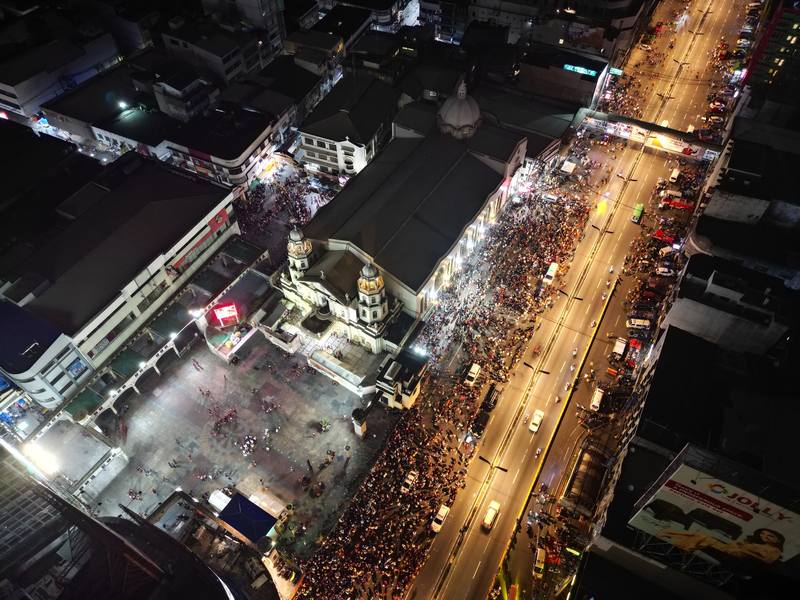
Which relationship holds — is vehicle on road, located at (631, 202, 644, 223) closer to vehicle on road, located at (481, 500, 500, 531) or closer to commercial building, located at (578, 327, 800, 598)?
commercial building, located at (578, 327, 800, 598)

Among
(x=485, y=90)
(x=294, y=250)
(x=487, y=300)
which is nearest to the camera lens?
(x=294, y=250)

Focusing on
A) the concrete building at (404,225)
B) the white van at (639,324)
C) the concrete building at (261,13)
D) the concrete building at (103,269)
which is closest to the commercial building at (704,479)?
the white van at (639,324)

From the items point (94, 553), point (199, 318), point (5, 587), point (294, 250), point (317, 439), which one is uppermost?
point (294, 250)

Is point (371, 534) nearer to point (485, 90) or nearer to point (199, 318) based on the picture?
point (199, 318)

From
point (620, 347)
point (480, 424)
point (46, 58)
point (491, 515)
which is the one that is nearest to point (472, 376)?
point (480, 424)

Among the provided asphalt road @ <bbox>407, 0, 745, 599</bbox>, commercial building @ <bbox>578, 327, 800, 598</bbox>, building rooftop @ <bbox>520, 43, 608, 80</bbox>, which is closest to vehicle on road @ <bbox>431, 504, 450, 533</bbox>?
asphalt road @ <bbox>407, 0, 745, 599</bbox>

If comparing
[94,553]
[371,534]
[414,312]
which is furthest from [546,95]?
[94,553]
